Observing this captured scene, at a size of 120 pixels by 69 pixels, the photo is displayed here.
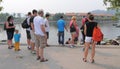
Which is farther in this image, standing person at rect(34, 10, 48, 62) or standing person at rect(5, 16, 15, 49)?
standing person at rect(5, 16, 15, 49)

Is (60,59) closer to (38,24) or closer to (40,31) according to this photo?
(40,31)

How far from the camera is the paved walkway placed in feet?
34.0

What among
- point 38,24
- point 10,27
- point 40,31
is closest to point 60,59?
point 40,31

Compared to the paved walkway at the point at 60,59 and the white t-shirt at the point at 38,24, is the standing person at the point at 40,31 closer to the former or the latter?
the white t-shirt at the point at 38,24

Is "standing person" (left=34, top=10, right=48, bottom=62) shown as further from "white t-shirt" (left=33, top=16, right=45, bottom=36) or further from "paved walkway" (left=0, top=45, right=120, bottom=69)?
"paved walkway" (left=0, top=45, right=120, bottom=69)

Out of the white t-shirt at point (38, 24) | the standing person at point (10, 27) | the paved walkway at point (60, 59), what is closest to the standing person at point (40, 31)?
the white t-shirt at point (38, 24)

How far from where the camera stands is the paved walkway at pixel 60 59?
1038 cm

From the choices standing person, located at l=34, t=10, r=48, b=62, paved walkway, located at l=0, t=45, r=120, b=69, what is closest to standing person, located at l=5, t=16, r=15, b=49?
paved walkway, located at l=0, t=45, r=120, b=69

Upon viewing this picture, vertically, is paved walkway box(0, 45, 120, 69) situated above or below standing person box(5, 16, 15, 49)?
below

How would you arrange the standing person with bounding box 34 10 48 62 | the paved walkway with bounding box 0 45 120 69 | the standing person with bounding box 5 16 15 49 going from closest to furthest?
the paved walkway with bounding box 0 45 120 69 < the standing person with bounding box 34 10 48 62 < the standing person with bounding box 5 16 15 49

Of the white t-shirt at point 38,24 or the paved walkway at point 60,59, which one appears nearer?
the paved walkway at point 60,59

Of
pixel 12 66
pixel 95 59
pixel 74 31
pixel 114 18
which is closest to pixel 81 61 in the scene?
pixel 95 59

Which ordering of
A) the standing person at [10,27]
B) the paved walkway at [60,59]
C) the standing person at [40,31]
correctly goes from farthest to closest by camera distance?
1. the standing person at [10,27]
2. the standing person at [40,31]
3. the paved walkway at [60,59]

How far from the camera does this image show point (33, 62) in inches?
439
